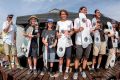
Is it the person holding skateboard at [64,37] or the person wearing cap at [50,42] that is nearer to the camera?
the person holding skateboard at [64,37]

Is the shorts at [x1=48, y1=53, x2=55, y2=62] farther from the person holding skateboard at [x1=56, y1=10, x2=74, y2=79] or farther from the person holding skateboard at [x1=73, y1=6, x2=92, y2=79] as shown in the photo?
the person holding skateboard at [x1=73, y1=6, x2=92, y2=79]

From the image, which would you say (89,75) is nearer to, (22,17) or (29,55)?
(29,55)

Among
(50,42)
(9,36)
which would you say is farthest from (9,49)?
(50,42)

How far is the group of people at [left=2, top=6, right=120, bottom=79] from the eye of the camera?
9336 mm

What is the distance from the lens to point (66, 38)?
372 inches

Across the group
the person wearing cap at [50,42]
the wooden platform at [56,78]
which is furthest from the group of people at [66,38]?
the wooden platform at [56,78]

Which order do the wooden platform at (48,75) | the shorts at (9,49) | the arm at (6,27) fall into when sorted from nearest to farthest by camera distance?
the wooden platform at (48,75) < the arm at (6,27) < the shorts at (9,49)

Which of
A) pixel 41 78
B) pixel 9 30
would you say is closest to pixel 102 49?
pixel 41 78

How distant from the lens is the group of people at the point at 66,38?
9336mm

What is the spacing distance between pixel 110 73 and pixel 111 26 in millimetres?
1844

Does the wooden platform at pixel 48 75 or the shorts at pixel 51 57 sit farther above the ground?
the shorts at pixel 51 57

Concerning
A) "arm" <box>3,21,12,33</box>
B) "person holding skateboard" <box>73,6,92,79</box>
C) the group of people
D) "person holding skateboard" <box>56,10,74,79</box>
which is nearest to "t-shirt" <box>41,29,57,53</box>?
the group of people

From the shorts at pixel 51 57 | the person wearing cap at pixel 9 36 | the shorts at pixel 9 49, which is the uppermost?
the person wearing cap at pixel 9 36

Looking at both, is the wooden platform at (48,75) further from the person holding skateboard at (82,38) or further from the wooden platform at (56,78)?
the person holding skateboard at (82,38)
